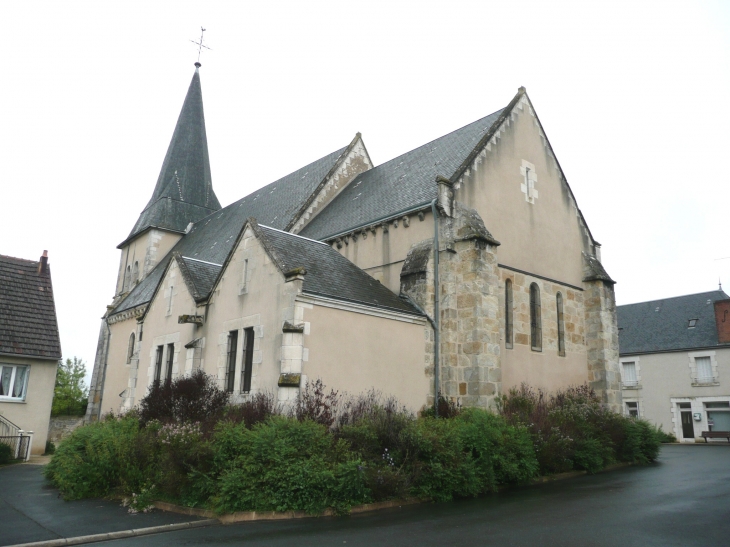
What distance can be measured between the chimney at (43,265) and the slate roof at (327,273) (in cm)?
1132

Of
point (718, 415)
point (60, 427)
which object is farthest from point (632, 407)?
point (60, 427)

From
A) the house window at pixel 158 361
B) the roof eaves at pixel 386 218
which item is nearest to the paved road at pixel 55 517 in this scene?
the house window at pixel 158 361

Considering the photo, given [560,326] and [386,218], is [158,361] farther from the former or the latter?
[560,326]

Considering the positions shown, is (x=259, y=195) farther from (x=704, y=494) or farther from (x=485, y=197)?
(x=704, y=494)

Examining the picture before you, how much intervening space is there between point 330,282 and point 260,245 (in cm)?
A: 200

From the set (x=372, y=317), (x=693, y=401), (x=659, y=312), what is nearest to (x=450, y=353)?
(x=372, y=317)

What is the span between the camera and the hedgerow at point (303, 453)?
9.14 m

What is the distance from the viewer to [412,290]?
54.1 ft

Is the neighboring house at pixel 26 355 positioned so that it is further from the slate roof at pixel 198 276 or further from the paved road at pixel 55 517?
the paved road at pixel 55 517

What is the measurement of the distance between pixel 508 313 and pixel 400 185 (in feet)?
19.4

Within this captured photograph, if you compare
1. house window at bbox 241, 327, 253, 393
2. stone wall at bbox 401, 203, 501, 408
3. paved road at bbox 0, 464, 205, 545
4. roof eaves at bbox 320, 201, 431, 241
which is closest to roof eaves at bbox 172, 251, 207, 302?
house window at bbox 241, 327, 253, 393

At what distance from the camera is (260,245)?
1454 centimetres

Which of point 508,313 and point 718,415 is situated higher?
point 508,313

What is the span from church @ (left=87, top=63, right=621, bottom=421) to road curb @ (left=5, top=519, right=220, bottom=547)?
4.02m
